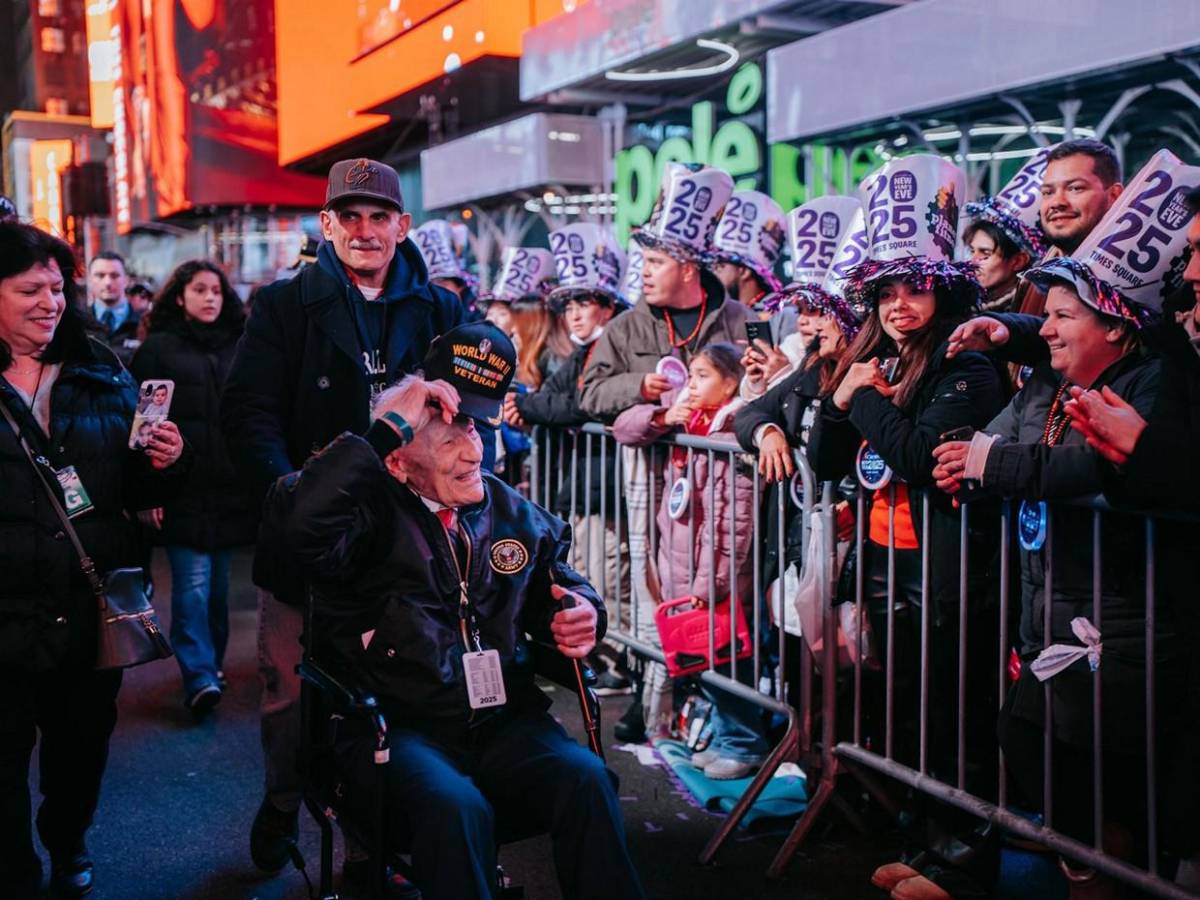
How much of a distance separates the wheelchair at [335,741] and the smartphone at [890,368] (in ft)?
5.13

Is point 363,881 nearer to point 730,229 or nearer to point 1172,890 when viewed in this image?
point 1172,890

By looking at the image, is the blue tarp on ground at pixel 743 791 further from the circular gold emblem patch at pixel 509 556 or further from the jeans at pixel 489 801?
the circular gold emblem patch at pixel 509 556

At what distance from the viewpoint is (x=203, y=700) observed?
246 inches

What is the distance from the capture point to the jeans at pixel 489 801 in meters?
3.07

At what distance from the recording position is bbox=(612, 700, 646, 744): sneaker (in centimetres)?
579

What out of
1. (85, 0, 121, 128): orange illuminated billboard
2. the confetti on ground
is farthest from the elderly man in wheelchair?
(85, 0, 121, 128): orange illuminated billboard

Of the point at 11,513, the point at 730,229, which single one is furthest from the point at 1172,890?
the point at 730,229

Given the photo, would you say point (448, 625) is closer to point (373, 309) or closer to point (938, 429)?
point (373, 309)

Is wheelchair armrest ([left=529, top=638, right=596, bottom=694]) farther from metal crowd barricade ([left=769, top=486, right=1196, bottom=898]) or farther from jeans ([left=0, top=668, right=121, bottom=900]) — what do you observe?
jeans ([left=0, top=668, right=121, bottom=900])

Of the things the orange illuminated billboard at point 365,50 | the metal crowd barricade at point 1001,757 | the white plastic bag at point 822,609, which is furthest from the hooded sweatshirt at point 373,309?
the orange illuminated billboard at point 365,50

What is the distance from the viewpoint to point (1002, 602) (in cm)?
381

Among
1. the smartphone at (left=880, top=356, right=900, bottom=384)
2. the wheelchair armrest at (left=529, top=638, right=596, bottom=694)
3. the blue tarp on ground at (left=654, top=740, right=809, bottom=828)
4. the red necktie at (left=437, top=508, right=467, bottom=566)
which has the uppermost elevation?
the smartphone at (left=880, top=356, right=900, bottom=384)

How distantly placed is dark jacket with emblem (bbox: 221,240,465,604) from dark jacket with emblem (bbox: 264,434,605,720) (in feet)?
2.67

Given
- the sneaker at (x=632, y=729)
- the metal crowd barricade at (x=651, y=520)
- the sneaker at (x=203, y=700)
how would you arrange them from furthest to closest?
1. the sneaker at (x=203, y=700)
2. the sneaker at (x=632, y=729)
3. the metal crowd barricade at (x=651, y=520)
